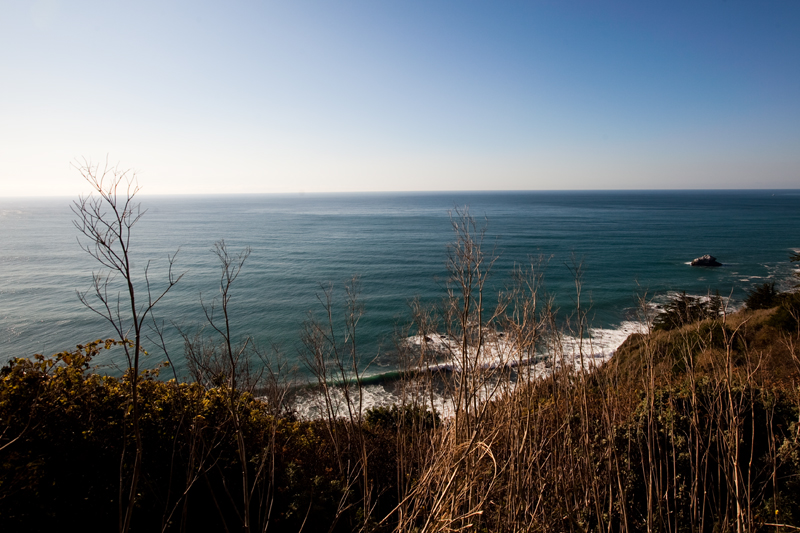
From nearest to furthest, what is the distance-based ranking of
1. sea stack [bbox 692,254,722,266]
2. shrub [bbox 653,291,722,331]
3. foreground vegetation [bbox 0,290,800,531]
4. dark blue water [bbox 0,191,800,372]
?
foreground vegetation [bbox 0,290,800,531], shrub [bbox 653,291,722,331], dark blue water [bbox 0,191,800,372], sea stack [bbox 692,254,722,266]

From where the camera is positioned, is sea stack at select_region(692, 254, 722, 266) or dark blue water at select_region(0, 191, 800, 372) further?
sea stack at select_region(692, 254, 722, 266)

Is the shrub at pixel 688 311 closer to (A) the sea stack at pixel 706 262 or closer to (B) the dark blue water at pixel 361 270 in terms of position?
(B) the dark blue water at pixel 361 270

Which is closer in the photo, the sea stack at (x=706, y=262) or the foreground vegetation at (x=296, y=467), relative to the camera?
the foreground vegetation at (x=296, y=467)

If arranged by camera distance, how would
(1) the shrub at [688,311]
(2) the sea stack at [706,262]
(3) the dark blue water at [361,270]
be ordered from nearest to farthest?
(1) the shrub at [688,311], (3) the dark blue water at [361,270], (2) the sea stack at [706,262]

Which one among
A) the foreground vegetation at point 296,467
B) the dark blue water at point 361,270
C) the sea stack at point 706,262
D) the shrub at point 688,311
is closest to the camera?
the foreground vegetation at point 296,467

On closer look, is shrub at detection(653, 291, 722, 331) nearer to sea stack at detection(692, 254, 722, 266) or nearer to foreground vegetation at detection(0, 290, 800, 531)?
foreground vegetation at detection(0, 290, 800, 531)

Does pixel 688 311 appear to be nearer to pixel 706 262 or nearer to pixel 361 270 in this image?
pixel 361 270

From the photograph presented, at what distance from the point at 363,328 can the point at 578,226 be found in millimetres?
70729

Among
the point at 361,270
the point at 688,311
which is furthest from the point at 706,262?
the point at 688,311

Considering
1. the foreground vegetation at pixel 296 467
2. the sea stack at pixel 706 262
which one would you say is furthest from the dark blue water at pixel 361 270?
the foreground vegetation at pixel 296 467

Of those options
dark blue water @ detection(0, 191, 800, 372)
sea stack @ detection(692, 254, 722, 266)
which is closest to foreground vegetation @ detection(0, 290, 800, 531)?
dark blue water @ detection(0, 191, 800, 372)

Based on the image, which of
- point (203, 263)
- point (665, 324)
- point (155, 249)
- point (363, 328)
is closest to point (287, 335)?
point (363, 328)

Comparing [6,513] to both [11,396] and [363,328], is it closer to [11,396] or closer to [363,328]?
[11,396]

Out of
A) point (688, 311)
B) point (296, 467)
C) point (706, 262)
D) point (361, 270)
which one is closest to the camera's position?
point (296, 467)
